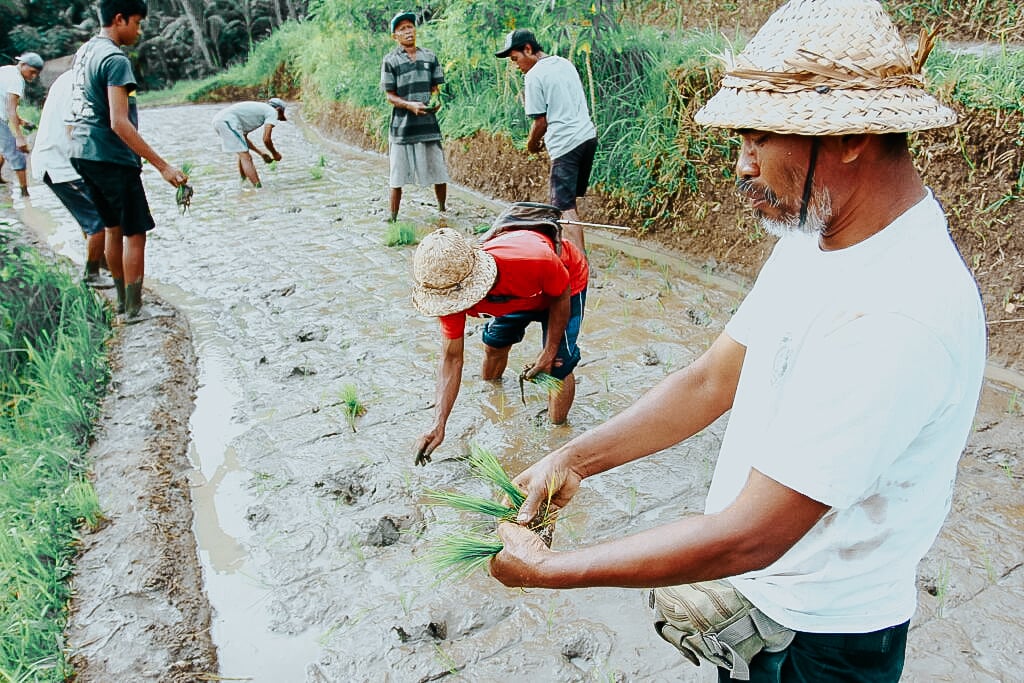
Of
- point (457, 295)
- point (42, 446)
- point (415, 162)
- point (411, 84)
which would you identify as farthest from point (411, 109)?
point (457, 295)

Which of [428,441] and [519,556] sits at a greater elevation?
[519,556]

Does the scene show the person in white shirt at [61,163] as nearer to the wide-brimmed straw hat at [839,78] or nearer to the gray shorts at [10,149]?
the gray shorts at [10,149]

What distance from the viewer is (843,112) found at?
107cm

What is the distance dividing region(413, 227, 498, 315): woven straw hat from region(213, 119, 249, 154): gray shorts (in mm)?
6571

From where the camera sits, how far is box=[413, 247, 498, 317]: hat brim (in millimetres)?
2830

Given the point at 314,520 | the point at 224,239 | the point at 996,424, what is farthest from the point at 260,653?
the point at 224,239

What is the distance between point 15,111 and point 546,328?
7.94 metres

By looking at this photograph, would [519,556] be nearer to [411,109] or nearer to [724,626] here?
[724,626]

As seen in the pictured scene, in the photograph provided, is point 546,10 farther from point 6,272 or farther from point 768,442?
point 768,442

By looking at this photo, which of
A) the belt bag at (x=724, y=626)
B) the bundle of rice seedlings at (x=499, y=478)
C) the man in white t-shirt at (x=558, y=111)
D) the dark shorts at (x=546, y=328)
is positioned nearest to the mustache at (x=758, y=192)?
the belt bag at (x=724, y=626)

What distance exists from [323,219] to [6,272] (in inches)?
132

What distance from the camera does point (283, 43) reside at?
709 inches

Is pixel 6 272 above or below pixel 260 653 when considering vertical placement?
above

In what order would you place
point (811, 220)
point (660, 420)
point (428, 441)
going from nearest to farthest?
point (811, 220)
point (660, 420)
point (428, 441)
